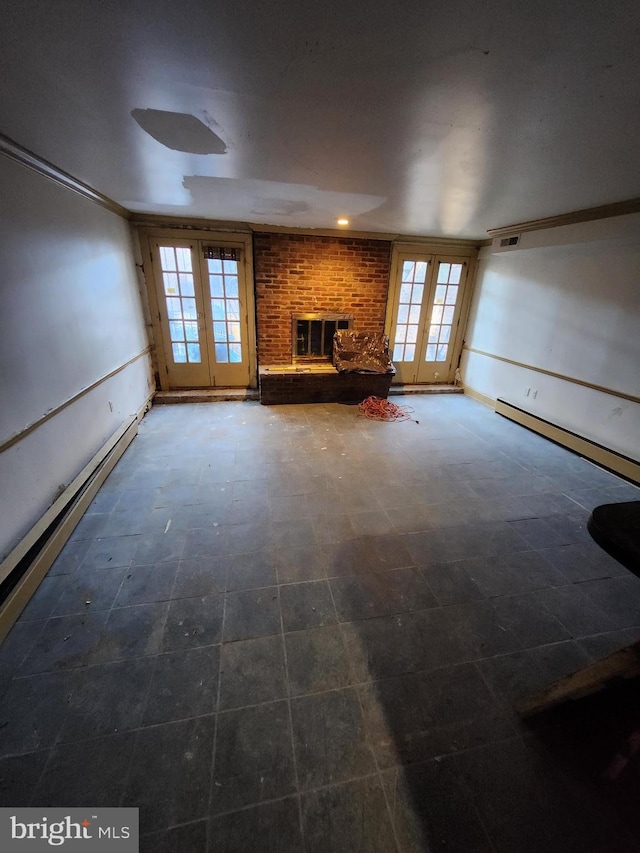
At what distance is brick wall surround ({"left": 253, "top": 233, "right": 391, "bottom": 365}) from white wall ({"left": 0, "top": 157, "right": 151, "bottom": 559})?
1923mm

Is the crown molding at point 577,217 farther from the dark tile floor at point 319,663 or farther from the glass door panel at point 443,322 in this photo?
the dark tile floor at point 319,663

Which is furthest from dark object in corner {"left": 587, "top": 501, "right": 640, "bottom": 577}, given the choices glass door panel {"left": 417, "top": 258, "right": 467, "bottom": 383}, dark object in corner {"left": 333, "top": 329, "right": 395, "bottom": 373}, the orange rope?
glass door panel {"left": 417, "top": 258, "right": 467, "bottom": 383}

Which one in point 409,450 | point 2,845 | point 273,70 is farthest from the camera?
point 409,450

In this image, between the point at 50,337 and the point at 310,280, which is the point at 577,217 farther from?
the point at 50,337

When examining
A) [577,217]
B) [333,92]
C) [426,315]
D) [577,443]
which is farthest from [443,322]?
[333,92]

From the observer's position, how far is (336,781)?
3.84 ft

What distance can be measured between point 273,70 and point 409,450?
3.07 meters

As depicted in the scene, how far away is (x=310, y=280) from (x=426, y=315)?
79.0 inches

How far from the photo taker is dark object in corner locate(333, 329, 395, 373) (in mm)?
4852

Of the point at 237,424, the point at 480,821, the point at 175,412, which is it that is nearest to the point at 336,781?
the point at 480,821

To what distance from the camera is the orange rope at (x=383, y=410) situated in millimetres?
4441

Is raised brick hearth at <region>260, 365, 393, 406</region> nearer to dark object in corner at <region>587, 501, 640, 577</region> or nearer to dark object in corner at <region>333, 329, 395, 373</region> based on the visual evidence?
dark object in corner at <region>333, 329, 395, 373</region>

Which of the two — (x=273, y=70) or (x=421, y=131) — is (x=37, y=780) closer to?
(x=273, y=70)

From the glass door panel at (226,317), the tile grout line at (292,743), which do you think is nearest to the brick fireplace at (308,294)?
the glass door panel at (226,317)
